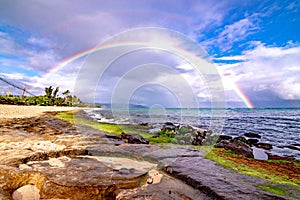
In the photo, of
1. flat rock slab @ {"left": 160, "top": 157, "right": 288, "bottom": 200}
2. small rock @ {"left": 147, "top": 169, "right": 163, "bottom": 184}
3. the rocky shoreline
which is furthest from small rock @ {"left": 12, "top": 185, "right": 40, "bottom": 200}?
flat rock slab @ {"left": 160, "top": 157, "right": 288, "bottom": 200}

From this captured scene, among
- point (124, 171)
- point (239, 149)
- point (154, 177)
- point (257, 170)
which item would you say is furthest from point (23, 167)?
point (239, 149)

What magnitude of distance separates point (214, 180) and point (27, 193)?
14.9ft

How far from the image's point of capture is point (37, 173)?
189 inches

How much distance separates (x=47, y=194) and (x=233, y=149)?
11.3 metres

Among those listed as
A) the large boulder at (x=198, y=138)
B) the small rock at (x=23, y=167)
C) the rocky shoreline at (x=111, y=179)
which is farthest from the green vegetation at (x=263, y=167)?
the small rock at (x=23, y=167)

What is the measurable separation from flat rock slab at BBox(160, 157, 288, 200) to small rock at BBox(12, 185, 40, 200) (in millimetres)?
3522

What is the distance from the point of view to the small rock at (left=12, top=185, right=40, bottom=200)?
4098mm

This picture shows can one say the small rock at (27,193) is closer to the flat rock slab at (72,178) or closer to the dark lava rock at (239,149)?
the flat rock slab at (72,178)

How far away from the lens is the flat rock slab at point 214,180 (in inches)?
173

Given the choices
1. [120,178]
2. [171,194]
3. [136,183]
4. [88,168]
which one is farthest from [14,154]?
[171,194]

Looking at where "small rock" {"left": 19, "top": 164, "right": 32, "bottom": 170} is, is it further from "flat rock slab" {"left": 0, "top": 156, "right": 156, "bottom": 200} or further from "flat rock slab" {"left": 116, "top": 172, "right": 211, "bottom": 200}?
"flat rock slab" {"left": 116, "top": 172, "right": 211, "bottom": 200}

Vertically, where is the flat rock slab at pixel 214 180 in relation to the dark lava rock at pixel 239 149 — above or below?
above

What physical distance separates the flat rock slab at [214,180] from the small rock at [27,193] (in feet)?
11.6

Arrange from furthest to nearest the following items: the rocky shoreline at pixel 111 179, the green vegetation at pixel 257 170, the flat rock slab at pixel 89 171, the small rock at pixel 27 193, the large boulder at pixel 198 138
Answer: the large boulder at pixel 198 138
the green vegetation at pixel 257 170
the flat rock slab at pixel 89 171
the rocky shoreline at pixel 111 179
the small rock at pixel 27 193
